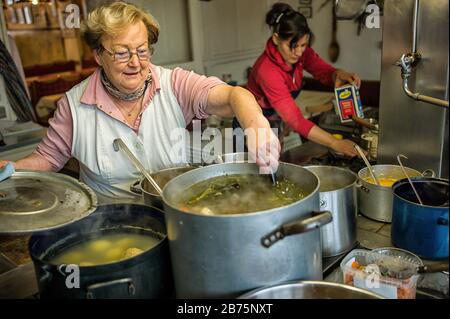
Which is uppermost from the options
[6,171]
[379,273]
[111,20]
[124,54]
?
[111,20]

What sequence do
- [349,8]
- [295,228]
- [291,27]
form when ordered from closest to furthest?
[295,228], [291,27], [349,8]

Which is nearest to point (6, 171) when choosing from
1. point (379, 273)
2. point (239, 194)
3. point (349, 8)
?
point (239, 194)

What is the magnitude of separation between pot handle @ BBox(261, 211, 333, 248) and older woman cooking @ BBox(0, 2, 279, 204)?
711mm

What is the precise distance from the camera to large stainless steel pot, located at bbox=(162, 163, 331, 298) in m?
0.76

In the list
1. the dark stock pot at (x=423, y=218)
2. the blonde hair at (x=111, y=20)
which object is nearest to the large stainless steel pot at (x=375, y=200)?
the dark stock pot at (x=423, y=218)

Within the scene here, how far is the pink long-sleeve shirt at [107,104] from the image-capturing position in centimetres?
152

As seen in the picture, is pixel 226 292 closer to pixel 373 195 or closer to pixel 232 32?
pixel 373 195

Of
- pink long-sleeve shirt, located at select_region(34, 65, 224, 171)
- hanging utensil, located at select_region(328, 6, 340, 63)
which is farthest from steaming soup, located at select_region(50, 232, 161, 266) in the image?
hanging utensil, located at select_region(328, 6, 340, 63)

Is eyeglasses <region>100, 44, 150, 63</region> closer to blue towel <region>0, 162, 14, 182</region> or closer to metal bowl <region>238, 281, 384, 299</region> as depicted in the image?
blue towel <region>0, 162, 14, 182</region>

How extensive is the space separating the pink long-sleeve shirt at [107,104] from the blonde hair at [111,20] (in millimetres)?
181

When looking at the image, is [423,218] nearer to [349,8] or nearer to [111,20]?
[111,20]

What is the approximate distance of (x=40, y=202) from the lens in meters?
1.07

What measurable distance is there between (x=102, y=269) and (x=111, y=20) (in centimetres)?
86

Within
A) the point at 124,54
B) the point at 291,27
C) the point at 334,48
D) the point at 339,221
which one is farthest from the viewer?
the point at 334,48
